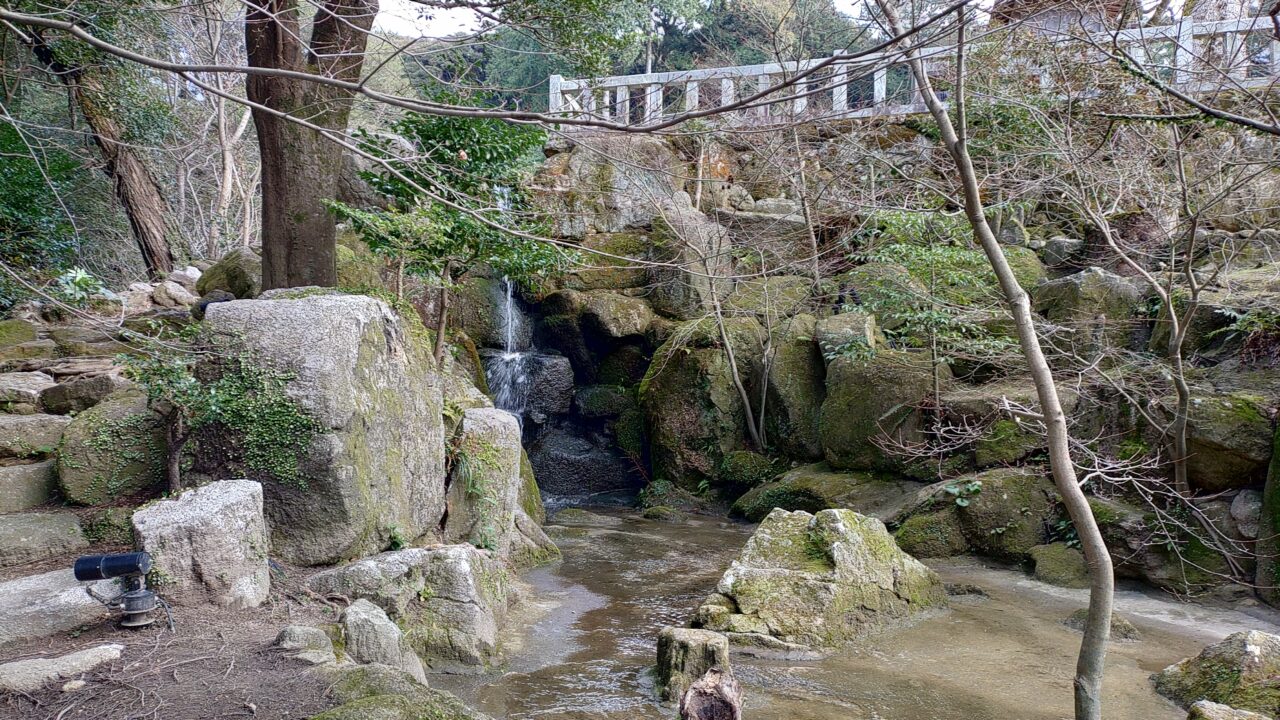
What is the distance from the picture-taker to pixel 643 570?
8.96m

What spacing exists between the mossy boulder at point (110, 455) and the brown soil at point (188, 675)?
5.47 ft

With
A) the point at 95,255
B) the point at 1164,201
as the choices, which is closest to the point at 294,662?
the point at 1164,201

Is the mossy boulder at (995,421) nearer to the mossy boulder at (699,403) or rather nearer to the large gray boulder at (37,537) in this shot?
the mossy boulder at (699,403)

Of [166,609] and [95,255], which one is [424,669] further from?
[95,255]

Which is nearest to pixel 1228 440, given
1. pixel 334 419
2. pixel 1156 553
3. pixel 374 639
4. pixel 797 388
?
pixel 1156 553

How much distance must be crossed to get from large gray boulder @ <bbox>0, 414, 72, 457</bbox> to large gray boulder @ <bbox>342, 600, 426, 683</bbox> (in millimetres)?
2957

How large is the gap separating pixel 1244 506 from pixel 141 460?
9.04 metres

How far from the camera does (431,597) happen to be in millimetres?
5938

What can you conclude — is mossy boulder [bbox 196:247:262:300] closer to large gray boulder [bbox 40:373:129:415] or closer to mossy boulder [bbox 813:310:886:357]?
large gray boulder [bbox 40:373:129:415]

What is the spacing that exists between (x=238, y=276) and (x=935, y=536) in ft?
27.2

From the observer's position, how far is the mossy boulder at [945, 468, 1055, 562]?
882cm

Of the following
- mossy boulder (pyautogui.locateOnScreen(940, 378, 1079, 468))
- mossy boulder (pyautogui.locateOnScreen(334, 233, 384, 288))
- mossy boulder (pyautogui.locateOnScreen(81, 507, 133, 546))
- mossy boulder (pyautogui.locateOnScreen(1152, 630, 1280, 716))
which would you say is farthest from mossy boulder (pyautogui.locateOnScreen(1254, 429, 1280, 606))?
mossy boulder (pyautogui.locateOnScreen(334, 233, 384, 288))

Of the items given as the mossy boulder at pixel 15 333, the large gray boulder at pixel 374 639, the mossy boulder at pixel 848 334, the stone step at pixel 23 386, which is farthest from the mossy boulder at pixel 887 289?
the mossy boulder at pixel 15 333

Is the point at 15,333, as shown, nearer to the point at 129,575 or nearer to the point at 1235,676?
the point at 129,575
